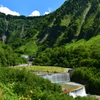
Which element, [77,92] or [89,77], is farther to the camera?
[89,77]

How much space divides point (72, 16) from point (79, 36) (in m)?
50.1

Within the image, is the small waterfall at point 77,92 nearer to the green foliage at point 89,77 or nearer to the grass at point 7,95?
the green foliage at point 89,77

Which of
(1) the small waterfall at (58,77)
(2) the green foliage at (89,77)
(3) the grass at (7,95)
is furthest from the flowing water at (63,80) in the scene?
(3) the grass at (7,95)

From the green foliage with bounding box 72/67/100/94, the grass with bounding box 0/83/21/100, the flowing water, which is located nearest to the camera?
the grass with bounding box 0/83/21/100

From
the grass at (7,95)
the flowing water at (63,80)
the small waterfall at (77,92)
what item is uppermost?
the grass at (7,95)

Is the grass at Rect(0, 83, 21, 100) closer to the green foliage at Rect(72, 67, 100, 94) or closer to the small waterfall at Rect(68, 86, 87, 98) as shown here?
the small waterfall at Rect(68, 86, 87, 98)

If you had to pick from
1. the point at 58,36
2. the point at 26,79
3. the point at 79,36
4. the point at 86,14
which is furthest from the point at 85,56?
the point at 86,14

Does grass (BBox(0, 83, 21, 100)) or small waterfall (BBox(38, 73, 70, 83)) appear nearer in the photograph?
grass (BBox(0, 83, 21, 100))

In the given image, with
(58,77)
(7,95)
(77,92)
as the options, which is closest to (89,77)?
(58,77)

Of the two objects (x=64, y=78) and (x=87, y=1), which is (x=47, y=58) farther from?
(x=87, y=1)

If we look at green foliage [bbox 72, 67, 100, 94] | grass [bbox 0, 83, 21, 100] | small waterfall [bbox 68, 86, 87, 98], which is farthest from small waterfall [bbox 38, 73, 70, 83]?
grass [bbox 0, 83, 21, 100]

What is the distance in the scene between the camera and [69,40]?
161875 millimetres

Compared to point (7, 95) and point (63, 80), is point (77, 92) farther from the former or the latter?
point (7, 95)

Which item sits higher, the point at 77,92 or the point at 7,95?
the point at 7,95
